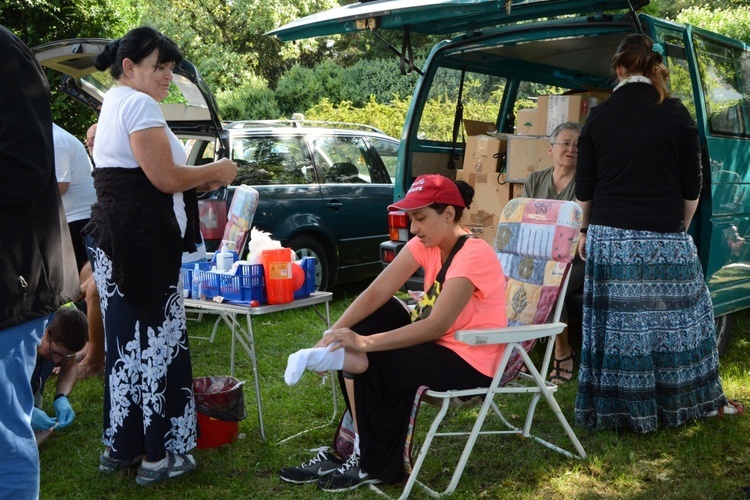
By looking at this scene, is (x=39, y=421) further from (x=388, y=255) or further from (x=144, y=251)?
(x=388, y=255)

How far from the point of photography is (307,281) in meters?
4.39

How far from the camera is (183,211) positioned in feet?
12.1

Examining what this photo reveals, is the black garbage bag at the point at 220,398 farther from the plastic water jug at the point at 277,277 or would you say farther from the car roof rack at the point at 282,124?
the car roof rack at the point at 282,124

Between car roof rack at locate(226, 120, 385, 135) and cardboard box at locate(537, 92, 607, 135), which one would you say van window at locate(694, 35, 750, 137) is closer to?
cardboard box at locate(537, 92, 607, 135)

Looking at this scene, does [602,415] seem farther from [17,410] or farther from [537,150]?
[17,410]

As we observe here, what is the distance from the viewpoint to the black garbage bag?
3977 mm

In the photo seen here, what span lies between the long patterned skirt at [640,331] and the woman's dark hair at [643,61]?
2.41ft

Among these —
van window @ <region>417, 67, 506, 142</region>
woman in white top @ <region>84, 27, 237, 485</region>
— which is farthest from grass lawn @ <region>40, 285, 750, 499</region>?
van window @ <region>417, 67, 506, 142</region>

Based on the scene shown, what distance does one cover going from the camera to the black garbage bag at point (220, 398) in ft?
13.0

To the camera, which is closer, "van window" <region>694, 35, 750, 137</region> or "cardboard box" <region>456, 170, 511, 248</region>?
"van window" <region>694, 35, 750, 137</region>

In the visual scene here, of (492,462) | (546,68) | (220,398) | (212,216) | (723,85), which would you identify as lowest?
(492,462)

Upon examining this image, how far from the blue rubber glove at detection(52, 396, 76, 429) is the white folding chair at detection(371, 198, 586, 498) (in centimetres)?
169

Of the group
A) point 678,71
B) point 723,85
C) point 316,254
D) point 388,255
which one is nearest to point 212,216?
point 316,254

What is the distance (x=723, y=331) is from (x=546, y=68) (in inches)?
105
